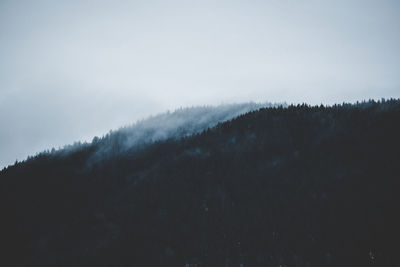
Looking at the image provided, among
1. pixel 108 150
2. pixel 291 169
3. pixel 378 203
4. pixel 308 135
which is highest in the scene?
pixel 108 150

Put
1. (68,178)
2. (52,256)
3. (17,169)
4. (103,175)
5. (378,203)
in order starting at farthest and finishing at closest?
(17,169), (68,178), (103,175), (52,256), (378,203)

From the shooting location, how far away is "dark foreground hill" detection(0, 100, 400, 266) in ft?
183

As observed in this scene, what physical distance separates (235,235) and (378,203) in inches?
1218

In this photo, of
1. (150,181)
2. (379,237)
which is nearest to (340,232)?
(379,237)

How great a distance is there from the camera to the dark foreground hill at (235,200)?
5572 centimetres

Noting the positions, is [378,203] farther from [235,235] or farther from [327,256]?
[235,235]

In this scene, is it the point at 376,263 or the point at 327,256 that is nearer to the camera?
the point at 376,263

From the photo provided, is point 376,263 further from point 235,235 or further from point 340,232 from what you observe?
point 235,235

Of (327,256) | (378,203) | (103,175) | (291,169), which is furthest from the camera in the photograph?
(103,175)

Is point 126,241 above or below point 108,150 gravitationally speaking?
below

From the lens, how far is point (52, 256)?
80625mm

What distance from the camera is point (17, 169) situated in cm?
15012

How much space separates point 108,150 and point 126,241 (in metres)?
89.4

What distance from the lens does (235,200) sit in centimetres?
8262
